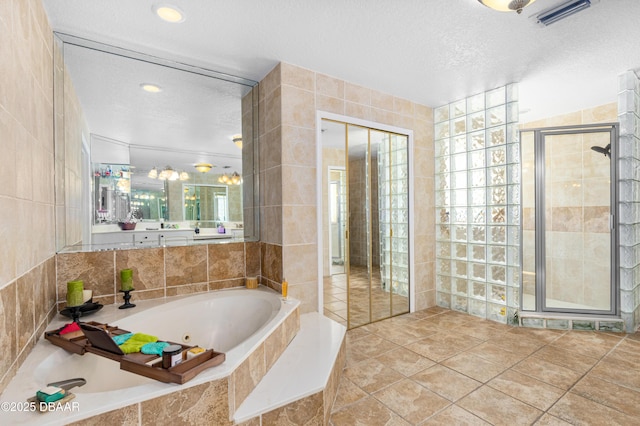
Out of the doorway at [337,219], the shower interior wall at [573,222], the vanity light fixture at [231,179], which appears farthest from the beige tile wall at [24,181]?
the shower interior wall at [573,222]

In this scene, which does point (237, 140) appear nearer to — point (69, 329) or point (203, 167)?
point (203, 167)

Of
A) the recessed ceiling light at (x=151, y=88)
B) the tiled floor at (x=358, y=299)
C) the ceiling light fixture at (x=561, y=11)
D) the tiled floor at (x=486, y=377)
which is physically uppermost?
the ceiling light fixture at (x=561, y=11)

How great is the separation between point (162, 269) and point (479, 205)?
3182mm

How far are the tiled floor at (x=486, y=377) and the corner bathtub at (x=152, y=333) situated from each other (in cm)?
77

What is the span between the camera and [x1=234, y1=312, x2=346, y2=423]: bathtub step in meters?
1.50

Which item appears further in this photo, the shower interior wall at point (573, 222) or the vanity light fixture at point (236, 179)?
the shower interior wall at point (573, 222)

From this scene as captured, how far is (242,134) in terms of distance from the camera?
2967 millimetres

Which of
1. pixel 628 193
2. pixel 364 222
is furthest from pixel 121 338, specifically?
pixel 628 193

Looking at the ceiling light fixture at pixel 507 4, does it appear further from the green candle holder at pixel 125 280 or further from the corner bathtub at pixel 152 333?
the green candle holder at pixel 125 280

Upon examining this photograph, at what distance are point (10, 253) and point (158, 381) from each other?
31.7 inches

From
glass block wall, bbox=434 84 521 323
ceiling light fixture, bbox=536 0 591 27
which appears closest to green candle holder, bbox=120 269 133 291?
glass block wall, bbox=434 84 521 323

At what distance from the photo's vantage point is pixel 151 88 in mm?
2580

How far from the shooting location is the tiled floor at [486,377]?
1.78 metres

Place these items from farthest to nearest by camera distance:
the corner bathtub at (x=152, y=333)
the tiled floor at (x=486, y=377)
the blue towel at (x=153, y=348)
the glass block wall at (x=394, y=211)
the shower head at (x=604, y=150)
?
the glass block wall at (x=394, y=211)
the shower head at (x=604, y=150)
the tiled floor at (x=486, y=377)
the blue towel at (x=153, y=348)
the corner bathtub at (x=152, y=333)
